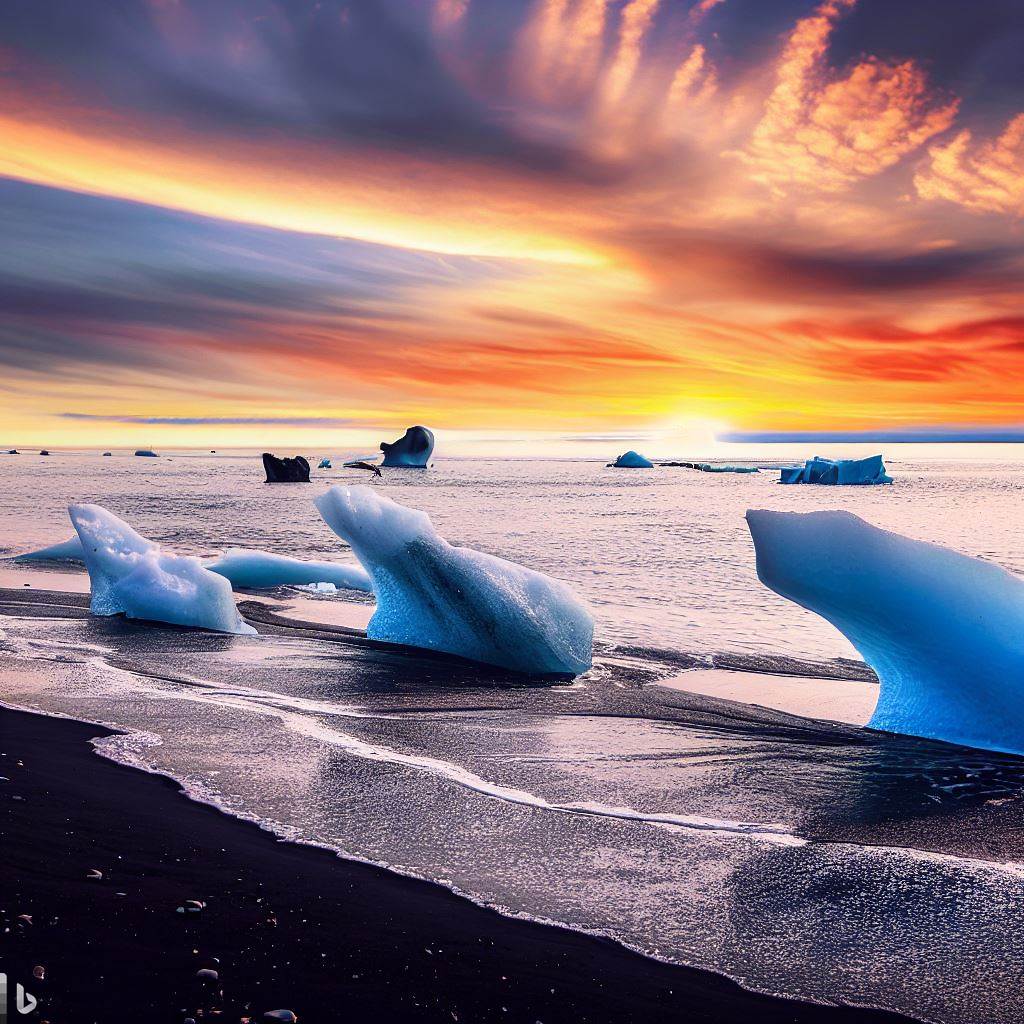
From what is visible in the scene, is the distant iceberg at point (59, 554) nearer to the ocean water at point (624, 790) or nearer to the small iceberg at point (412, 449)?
the ocean water at point (624, 790)

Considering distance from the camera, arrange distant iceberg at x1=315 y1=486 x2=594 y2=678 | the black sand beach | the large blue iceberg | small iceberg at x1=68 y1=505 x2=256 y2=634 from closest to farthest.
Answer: the black sand beach < the large blue iceberg < distant iceberg at x1=315 y1=486 x2=594 y2=678 < small iceberg at x1=68 y1=505 x2=256 y2=634

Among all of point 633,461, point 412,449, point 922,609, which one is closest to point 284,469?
point 412,449

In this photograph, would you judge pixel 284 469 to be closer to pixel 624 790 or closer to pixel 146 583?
pixel 146 583

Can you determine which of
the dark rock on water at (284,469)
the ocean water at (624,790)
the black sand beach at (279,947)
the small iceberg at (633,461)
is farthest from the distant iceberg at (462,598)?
the small iceberg at (633,461)

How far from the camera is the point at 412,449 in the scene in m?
69.9

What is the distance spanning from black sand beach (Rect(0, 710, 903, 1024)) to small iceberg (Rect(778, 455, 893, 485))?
50.3 metres

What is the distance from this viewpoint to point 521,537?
21.7 m

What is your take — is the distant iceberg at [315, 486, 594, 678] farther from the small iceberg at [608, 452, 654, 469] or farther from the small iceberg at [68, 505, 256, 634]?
the small iceberg at [608, 452, 654, 469]

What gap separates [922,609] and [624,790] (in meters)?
2.36

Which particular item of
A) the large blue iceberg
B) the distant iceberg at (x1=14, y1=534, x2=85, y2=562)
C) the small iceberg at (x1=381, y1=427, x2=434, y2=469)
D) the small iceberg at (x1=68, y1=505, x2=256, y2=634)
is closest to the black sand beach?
the large blue iceberg

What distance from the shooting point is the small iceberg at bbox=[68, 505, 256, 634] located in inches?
340

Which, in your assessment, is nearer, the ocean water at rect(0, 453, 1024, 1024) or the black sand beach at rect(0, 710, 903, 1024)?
the black sand beach at rect(0, 710, 903, 1024)

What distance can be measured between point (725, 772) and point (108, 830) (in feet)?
9.74

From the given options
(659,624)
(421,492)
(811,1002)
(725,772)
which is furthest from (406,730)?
(421,492)
